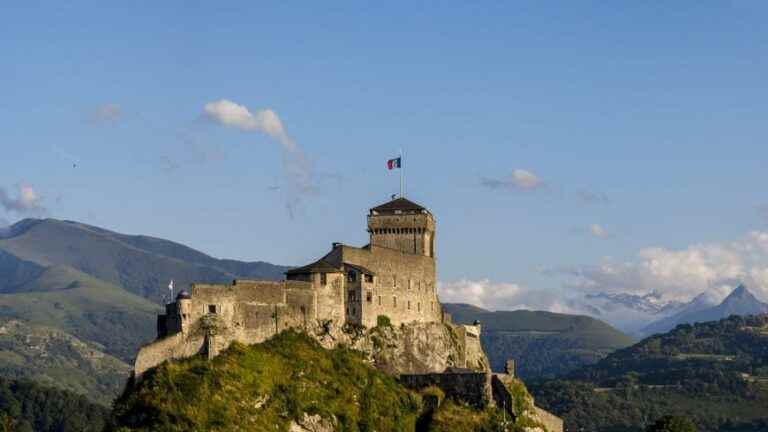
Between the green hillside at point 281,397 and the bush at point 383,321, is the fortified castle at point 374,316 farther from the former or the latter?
the green hillside at point 281,397

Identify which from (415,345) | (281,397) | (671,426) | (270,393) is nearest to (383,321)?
(415,345)

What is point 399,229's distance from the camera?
132500mm

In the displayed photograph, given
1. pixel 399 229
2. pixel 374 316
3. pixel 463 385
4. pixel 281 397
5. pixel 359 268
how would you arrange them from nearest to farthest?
pixel 281 397
pixel 463 385
pixel 359 268
pixel 374 316
pixel 399 229

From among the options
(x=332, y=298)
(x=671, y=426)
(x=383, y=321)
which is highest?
(x=332, y=298)

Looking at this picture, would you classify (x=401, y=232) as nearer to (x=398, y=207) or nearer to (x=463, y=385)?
(x=398, y=207)

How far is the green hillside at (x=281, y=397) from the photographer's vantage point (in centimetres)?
9862

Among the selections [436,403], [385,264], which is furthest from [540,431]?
[385,264]

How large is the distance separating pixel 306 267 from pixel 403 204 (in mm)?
18743

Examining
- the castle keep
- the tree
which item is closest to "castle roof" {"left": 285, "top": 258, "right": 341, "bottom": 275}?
the castle keep

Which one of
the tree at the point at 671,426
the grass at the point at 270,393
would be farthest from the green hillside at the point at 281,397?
the tree at the point at 671,426

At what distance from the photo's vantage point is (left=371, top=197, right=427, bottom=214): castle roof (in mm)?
132375

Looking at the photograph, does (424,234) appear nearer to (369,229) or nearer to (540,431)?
(369,229)

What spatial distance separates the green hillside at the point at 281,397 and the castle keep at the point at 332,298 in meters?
1.51

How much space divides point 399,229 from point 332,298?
17.4m
